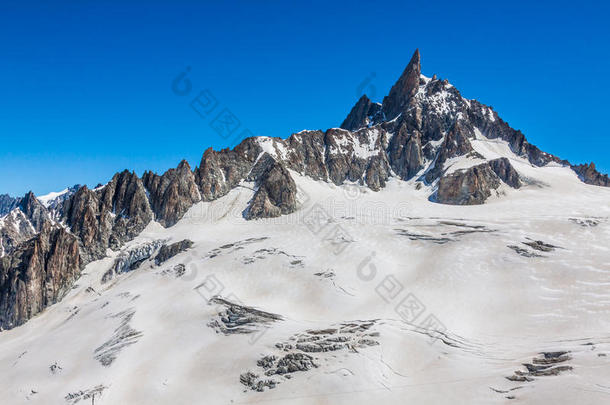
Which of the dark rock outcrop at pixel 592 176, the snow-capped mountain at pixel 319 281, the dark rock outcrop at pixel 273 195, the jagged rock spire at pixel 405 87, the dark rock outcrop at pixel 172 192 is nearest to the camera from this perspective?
the snow-capped mountain at pixel 319 281

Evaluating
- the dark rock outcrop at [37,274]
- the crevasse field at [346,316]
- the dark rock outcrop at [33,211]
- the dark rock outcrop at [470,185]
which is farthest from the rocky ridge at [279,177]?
the crevasse field at [346,316]

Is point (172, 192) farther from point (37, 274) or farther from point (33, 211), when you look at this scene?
point (33, 211)

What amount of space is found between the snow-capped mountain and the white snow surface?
1.20ft

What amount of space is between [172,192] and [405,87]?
406 ft

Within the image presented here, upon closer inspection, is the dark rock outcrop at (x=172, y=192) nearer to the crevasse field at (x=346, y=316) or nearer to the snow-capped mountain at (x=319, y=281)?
the snow-capped mountain at (x=319, y=281)

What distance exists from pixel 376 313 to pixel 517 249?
37622mm

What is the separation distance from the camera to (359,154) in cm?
16062

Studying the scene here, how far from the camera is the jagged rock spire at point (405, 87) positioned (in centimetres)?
18088

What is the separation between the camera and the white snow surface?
3816cm

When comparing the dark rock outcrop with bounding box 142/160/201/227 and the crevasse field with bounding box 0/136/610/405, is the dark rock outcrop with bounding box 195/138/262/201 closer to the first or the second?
the dark rock outcrop with bounding box 142/160/201/227

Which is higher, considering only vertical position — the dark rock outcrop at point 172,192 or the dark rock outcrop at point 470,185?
the dark rock outcrop at point 470,185

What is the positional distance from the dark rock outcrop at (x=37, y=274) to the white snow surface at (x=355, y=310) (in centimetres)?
318

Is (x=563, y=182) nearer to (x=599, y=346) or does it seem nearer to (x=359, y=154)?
(x=359, y=154)

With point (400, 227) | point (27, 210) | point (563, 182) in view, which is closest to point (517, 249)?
point (400, 227)
